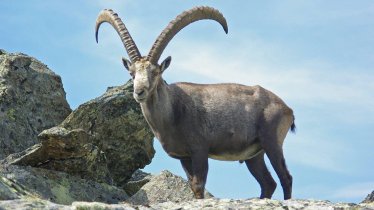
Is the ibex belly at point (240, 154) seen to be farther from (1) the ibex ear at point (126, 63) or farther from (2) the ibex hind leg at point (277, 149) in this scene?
(1) the ibex ear at point (126, 63)

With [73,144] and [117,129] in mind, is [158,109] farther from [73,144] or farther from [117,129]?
[117,129]

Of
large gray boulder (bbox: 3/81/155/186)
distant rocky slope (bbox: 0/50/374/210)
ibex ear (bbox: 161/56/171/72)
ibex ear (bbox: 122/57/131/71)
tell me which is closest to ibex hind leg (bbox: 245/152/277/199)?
distant rocky slope (bbox: 0/50/374/210)

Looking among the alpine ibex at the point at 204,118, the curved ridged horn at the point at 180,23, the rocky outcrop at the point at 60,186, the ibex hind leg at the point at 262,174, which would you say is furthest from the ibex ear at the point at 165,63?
the ibex hind leg at the point at 262,174

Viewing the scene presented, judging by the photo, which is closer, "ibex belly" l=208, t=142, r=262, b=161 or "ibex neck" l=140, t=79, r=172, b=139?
"ibex neck" l=140, t=79, r=172, b=139

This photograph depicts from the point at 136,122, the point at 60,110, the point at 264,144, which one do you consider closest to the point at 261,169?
the point at 264,144

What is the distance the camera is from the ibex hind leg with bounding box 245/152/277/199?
16.7 metres

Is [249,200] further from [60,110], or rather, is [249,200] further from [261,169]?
[60,110]

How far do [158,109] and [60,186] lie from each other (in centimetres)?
278

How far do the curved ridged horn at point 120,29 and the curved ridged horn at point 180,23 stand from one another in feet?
1.32

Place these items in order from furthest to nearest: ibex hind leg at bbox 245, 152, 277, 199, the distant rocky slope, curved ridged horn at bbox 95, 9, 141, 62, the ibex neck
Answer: ibex hind leg at bbox 245, 152, 277, 199
curved ridged horn at bbox 95, 9, 141, 62
the distant rocky slope
the ibex neck

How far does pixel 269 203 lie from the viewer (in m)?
9.26

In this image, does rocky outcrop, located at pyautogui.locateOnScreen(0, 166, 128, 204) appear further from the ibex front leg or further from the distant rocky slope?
the ibex front leg

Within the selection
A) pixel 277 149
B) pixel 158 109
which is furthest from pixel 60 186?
pixel 277 149

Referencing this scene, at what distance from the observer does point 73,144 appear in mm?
16172
